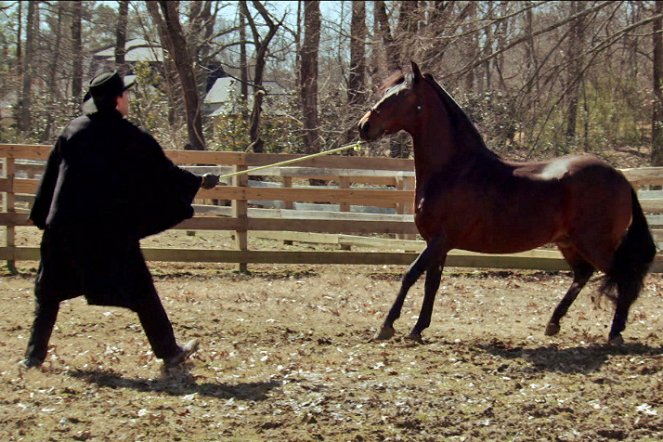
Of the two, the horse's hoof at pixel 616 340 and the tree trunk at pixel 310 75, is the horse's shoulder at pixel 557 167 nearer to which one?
the horse's hoof at pixel 616 340

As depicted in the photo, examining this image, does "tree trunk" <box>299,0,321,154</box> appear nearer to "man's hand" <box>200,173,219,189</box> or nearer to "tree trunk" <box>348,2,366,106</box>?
"tree trunk" <box>348,2,366,106</box>

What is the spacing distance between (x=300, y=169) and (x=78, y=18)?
24.1 metres

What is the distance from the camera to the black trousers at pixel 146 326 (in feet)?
19.1

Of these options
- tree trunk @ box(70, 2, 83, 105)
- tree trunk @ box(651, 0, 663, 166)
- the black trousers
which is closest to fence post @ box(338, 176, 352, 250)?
the black trousers

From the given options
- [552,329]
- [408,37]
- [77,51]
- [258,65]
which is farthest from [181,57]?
[77,51]

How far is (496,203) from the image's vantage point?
23.6 feet

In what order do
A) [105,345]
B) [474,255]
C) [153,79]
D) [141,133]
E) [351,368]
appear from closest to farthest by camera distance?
[141,133] → [351,368] → [105,345] → [474,255] → [153,79]

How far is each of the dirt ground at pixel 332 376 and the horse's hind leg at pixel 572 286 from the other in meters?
0.12

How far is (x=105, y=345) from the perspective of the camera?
6828 mm

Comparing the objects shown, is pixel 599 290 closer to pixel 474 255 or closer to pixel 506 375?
pixel 506 375

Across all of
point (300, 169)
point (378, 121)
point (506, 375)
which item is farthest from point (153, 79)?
point (506, 375)

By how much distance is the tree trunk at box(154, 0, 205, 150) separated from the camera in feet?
61.8

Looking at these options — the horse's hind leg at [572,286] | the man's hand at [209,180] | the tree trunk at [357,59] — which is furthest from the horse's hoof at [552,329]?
the tree trunk at [357,59]

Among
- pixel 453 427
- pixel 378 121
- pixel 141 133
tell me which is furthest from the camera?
pixel 378 121
